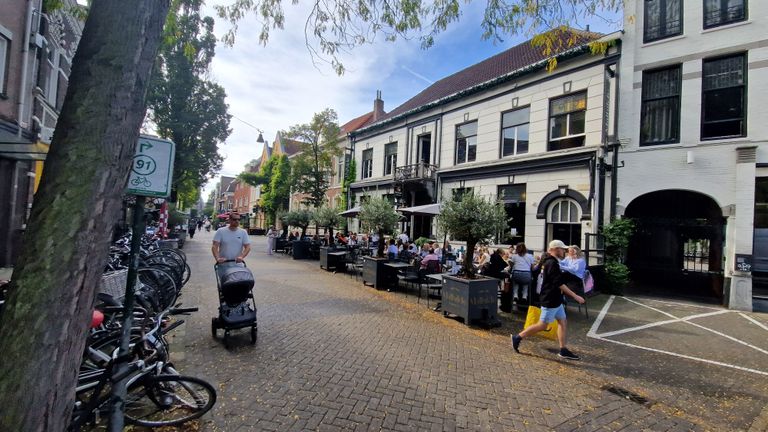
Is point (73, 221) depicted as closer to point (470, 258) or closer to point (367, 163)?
point (470, 258)

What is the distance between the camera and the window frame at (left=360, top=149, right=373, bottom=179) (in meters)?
23.5

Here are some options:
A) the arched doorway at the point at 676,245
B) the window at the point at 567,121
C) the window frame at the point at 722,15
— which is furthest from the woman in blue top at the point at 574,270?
the window frame at the point at 722,15

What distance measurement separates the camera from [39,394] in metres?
1.60

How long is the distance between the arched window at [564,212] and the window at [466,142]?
15.2 ft

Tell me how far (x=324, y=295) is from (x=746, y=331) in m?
8.82

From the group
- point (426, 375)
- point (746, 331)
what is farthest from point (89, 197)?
point (746, 331)

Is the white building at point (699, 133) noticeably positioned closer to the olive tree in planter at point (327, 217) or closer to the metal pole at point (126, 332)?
the olive tree in planter at point (327, 217)

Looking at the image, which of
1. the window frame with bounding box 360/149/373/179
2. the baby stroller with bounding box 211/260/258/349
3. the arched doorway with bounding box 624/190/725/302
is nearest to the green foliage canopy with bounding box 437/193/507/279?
the baby stroller with bounding box 211/260/258/349

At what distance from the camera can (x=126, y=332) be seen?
2.83 m

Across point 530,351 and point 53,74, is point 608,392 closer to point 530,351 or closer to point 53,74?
point 530,351

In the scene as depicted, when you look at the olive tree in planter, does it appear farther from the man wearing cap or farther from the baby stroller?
the man wearing cap

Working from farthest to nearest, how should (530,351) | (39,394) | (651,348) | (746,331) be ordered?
(746,331), (651,348), (530,351), (39,394)

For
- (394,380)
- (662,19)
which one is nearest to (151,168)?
(394,380)

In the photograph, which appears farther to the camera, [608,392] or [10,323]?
[608,392]
